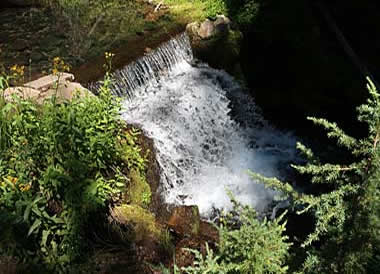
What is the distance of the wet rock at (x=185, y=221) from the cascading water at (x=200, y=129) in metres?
0.81

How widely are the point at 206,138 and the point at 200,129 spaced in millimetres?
211

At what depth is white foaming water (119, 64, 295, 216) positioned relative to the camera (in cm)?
677

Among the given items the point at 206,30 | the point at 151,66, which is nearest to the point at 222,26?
the point at 206,30

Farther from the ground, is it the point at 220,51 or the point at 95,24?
the point at 95,24

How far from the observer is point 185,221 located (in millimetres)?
5379

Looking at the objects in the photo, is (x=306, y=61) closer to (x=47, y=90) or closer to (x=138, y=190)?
(x=138, y=190)

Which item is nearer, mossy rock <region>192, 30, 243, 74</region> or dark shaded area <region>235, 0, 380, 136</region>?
dark shaded area <region>235, 0, 380, 136</region>

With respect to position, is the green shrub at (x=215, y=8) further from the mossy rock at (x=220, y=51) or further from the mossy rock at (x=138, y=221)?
the mossy rock at (x=138, y=221)

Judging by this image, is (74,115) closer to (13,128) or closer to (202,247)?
(13,128)

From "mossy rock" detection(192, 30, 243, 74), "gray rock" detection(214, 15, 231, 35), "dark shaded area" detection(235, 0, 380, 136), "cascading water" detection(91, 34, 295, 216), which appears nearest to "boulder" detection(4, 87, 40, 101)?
"cascading water" detection(91, 34, 295, 216)

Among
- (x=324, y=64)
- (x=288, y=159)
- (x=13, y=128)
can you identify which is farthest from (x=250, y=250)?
(x=324, y=64)

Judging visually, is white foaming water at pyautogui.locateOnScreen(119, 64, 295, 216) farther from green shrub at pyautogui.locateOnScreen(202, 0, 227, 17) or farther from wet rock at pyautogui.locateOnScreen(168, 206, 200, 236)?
green shrub at pyautogui.locateOnScreen(202, 0, 227, 17)

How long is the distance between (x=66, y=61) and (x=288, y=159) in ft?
15.3

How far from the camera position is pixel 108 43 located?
29.0 ft
